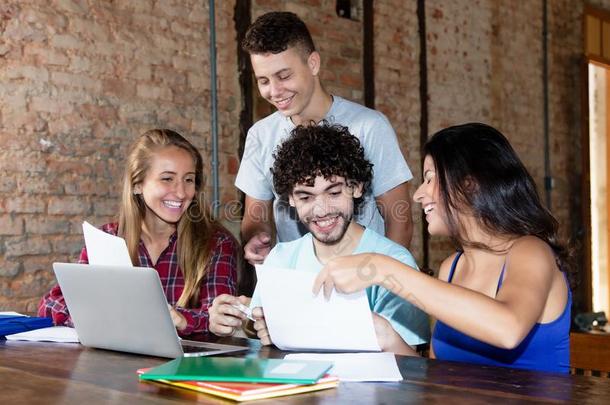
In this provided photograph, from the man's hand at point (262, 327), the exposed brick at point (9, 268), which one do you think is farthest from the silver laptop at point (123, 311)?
the exposed brick at point (9, 268)

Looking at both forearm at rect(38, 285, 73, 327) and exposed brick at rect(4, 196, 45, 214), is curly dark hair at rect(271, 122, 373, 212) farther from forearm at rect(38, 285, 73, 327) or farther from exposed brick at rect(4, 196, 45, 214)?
exposed brick at rect(4, 196, 45, 214)

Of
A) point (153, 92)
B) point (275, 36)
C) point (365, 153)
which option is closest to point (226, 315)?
point (365, 153)

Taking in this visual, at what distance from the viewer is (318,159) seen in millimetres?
2357

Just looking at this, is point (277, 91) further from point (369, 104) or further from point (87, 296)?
point (369, 104)

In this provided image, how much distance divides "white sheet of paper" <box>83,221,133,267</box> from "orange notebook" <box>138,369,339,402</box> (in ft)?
1.73

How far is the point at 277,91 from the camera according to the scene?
285 centimetres

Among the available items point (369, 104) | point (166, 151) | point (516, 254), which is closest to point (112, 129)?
point (166, 151)

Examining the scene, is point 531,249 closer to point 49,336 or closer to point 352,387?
point 352,387

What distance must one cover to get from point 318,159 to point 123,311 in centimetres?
76

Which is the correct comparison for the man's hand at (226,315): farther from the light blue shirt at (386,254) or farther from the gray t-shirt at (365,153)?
the gray t-shirt at (365,153)

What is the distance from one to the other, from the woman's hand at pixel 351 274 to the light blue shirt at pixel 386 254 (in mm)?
440

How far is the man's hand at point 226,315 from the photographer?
218 centimetres

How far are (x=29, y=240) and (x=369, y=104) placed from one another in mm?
2599

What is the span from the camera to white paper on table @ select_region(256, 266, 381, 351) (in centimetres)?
173
